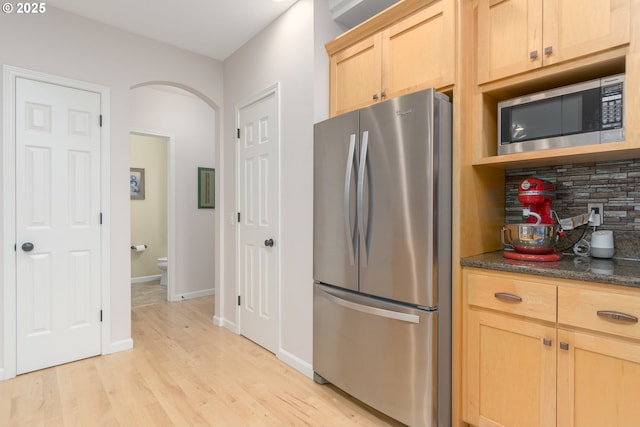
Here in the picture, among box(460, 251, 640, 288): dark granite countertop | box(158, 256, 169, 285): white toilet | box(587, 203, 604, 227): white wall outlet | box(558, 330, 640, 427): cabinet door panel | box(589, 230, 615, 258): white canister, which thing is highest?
box(587, 203, 604, 227): white wall outlet

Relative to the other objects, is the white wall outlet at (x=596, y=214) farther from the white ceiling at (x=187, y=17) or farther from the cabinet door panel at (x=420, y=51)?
the white ceiling at (x=187, y=17)

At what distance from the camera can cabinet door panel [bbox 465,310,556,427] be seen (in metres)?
1.46

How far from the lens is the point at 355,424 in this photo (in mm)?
1908

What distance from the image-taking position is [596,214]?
1788 mm

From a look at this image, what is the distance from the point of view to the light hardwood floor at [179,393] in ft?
6.43

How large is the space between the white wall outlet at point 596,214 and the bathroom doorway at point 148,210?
17.6 feet

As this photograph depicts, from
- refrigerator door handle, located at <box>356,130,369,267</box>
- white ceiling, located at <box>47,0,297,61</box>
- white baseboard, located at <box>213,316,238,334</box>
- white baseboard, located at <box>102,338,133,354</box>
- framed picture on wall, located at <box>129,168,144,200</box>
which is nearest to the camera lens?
refrigerator door handle, located at <box>356,130,369,267</box>

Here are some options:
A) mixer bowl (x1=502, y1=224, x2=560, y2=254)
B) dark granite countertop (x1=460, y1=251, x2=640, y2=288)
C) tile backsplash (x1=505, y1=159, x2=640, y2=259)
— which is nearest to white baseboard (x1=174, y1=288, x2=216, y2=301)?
dark granite countertop (x1=460, y1=251, x2=640, y2=288)

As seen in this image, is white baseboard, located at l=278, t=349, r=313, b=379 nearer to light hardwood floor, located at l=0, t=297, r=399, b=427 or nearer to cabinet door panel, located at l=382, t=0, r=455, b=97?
light hardwood floor, located at l=0, t=297, r=399, b=427

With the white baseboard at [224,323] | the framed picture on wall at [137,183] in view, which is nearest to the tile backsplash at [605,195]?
the white baseboard at [224,323]

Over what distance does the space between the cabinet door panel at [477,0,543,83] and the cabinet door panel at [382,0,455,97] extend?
19 cm

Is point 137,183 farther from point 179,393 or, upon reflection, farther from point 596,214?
point 596,214

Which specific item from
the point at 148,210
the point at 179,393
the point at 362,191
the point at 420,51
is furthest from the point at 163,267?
the point at 420,51

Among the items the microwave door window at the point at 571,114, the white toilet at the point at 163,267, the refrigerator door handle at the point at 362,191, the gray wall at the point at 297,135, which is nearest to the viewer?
the microwave door window at the point at 571,114
